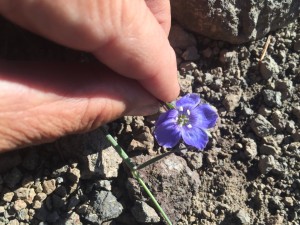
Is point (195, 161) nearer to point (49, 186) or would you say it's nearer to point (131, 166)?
point (131, 166)

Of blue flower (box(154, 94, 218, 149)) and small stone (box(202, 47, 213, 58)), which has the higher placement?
small stone (box(202, 47, 213, 58))

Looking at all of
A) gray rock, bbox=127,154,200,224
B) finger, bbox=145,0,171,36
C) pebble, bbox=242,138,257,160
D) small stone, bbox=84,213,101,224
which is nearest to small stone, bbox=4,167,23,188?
small stone, bbox=84,213,101,224

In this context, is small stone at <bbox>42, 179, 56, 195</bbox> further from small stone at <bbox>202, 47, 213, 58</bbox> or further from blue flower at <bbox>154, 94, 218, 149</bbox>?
small stone at <bbox>202, 47, 213, 58</bbox>

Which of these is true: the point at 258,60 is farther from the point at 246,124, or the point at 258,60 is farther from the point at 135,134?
the point at 135,134

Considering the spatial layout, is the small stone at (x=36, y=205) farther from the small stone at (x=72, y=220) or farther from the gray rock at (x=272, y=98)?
the gray rock at (x=272, y=98)

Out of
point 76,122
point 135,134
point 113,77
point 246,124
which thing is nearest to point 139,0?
point 113,77

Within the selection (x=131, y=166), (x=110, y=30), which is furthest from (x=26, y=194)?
(x=110, y=30)

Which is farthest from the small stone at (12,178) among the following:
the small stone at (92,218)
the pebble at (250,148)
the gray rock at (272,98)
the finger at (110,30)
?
the gray rock at (272,98)
